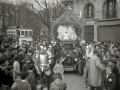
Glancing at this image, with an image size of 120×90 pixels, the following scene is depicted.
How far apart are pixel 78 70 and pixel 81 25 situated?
539cm

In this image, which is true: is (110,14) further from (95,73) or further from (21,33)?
(95,73)

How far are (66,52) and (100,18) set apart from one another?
16565mm

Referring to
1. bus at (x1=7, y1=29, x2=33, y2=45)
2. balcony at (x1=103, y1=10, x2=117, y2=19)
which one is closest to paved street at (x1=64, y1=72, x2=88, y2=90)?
balcony at (x1=103, y1=10, x2=117, y2=19)

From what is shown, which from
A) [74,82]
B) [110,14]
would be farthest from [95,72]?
[110,14]

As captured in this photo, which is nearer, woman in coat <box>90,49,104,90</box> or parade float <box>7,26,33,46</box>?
woman in coat <box>90,49,104,90</box>

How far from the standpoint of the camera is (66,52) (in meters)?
14.8

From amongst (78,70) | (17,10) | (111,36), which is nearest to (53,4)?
(17,10)

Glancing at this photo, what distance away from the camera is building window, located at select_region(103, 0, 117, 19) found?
1146 inches

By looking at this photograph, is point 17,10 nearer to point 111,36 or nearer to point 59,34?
point 111,36

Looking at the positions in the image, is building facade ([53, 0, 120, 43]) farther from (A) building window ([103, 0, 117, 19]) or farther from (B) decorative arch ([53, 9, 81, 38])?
(B) decorative arch ([53, 9, 81, 38])

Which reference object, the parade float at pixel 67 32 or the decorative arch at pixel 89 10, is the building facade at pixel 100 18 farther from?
the parade float at pixel 67 32

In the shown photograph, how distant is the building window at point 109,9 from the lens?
95.5 ft

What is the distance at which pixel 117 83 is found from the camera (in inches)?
293

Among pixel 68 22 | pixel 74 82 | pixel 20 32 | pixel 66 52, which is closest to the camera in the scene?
pixel 74 82
